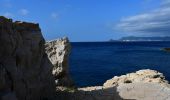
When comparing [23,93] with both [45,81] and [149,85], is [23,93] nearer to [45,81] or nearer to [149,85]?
[45,81]

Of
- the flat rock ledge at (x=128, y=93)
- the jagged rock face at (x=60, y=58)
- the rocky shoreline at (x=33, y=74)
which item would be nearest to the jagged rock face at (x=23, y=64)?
the rocky shoreline at (x=33, y=74)

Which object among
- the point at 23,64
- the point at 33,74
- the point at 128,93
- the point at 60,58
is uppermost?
the point at 23,64

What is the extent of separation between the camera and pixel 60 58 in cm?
3325

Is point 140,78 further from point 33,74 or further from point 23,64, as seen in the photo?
point 23,64

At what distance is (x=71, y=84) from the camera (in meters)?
34.9

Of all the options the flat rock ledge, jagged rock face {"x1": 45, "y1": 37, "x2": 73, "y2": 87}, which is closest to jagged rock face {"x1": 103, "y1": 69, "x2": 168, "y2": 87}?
jagged rock face {"x1": 45, "y1": 37, "x2": 73, "y2": 87}

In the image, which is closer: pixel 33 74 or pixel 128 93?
pixel 33 74

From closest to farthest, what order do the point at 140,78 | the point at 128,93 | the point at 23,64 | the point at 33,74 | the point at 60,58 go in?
the point at 23,64, the point at 33,74, the point at 128,93, the point at 60,58, the point at 140,78

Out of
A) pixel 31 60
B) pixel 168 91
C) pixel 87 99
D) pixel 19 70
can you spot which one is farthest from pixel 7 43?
pixel 168 91

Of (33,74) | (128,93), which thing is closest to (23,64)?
(33,74)

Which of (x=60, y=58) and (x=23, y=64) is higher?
(x=23, y=64)

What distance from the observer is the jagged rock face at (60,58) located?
3319cm

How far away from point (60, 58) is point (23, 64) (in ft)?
33.8

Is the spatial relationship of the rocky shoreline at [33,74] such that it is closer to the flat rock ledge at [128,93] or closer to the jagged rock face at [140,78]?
the flat rock ledge at [128,93]
